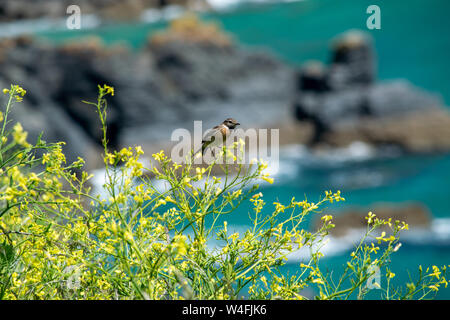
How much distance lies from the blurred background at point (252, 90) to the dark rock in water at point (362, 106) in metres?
0.02

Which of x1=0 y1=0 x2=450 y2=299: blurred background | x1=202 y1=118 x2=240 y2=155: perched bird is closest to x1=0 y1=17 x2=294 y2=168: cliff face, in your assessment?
x1=0 y1=0 x2=450 y2=299: blurred background

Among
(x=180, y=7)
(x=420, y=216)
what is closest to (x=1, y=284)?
(x=420, y=216)

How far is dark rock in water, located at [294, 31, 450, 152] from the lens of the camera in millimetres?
7949

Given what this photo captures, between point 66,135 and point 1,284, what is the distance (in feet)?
22.4

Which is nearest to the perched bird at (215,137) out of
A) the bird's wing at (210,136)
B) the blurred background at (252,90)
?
the bird's wing at (210,136)

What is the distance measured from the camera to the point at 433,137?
307 inches

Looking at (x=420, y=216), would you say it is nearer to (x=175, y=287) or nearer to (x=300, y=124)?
(x=300, y=124)

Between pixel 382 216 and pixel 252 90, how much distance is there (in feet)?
11.7

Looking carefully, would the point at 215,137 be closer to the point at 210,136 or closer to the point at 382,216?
the point at 210,136

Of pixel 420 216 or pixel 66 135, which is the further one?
pixel 66 135

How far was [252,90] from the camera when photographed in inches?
324

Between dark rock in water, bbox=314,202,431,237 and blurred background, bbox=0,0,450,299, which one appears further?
blurred background, bbox=0,0,450,299

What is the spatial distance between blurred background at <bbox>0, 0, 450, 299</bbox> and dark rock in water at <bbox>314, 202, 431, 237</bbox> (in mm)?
1044

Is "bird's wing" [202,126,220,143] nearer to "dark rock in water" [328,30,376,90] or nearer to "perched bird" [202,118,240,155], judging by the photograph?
"perched bird" [202,118,240,155]
